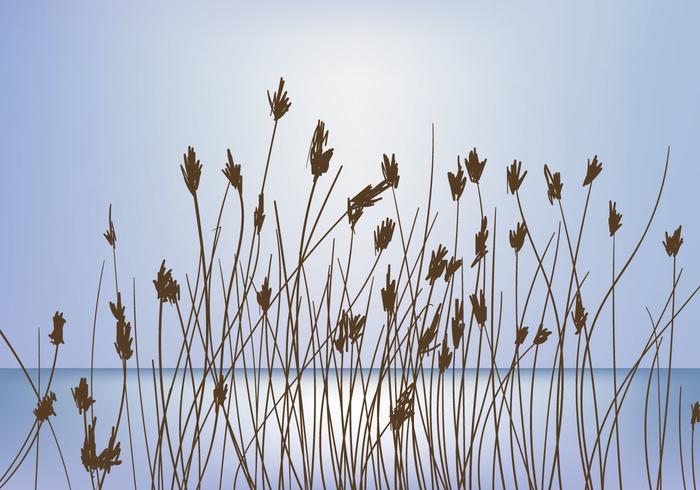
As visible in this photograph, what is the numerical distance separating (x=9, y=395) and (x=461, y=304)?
1116 centimetres

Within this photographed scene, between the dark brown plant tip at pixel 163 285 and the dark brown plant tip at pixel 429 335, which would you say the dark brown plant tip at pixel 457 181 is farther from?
the dark brown plant tip at pixel 163 285

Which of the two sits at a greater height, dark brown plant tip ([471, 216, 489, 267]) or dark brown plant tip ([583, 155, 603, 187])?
dark brown plant tip ([583, 155, 603, 187])

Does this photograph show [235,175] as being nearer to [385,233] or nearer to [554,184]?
[385,233]

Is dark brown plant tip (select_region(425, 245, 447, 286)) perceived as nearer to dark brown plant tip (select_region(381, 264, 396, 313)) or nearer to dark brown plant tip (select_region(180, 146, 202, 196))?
dark brown plant tip (select_region(381, 264, 396, 313))

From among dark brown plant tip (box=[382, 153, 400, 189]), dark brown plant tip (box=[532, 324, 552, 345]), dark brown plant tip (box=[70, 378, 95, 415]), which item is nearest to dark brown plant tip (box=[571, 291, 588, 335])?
dark brown plant tip (box=[532, 324, 552, 345])

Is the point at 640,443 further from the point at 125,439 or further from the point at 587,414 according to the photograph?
the point at 125,439

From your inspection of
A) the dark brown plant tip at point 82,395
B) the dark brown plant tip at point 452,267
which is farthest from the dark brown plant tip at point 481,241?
the dark brown plant tip at point 82,395

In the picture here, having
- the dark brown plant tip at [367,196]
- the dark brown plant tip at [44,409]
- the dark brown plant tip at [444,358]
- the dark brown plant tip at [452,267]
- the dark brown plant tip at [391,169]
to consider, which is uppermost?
the dark brown plant tip at [391,169]

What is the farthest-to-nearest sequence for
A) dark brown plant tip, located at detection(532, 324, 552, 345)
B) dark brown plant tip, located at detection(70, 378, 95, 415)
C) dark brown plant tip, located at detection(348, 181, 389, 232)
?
dark brown plant tip, located at detection(532, 324, 552, 345) < dark brown plant tip, located at detection(70, 378, 95, 415) < dark brown plant tip, located at detection(348, 181, 389, 232)

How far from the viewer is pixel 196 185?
0.88 metres

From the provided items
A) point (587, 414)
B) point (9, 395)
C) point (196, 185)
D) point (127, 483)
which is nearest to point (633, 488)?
point (127, 483)

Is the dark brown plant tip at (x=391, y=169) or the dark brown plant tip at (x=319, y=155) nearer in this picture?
the dark brown plant tip at (x=319, y=155)

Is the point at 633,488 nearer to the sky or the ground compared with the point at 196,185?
nearer to the ground

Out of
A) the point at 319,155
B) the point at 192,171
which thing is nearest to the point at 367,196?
the point at 319,155
